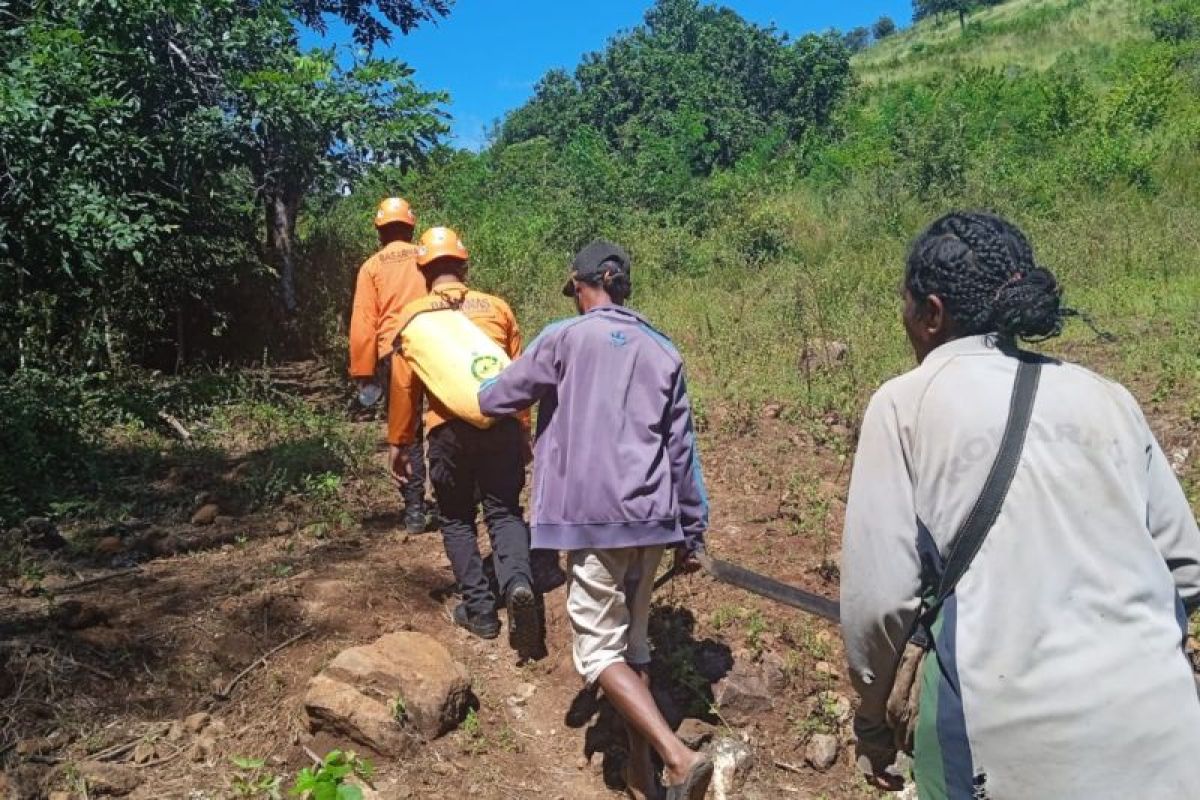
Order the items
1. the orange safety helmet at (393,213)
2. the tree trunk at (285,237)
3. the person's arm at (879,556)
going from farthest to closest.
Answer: the tree trunk at (285,237)
the orange safety helmet at (393,213)
the person's arm at (879,556)

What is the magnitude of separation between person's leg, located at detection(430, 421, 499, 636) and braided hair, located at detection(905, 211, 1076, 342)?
2418mm

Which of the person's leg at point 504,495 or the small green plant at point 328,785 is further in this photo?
the person's leg at point 504,495

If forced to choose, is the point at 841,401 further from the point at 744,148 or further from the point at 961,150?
the point at 744,148

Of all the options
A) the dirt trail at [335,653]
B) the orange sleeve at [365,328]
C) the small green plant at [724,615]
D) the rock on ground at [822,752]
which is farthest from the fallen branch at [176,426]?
the rock on ground at [822,752]

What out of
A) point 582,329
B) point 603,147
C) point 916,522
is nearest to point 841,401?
A: point 582,329

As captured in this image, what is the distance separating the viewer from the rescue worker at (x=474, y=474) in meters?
3.74

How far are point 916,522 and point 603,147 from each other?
18928 mm

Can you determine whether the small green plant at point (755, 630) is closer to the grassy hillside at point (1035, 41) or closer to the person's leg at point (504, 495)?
the person's leg at point (504, 495)

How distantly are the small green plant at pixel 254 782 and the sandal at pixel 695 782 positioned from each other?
118cm

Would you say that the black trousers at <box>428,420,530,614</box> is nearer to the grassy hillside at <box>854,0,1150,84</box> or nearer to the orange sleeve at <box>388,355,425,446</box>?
the orange sleeve at <box>388,355,425,446</box>

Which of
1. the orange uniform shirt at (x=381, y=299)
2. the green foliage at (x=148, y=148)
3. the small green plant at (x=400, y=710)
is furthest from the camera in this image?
the green foliage at (x=148, y=148)

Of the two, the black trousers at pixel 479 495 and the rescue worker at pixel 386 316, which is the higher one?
the rescue worker at pixel 386 316

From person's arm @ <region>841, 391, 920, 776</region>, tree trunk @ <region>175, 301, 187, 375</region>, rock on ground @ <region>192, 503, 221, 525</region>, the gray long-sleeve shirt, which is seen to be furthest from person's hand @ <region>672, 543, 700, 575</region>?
tree trunk @ <region>175, 301, 187, 375</region>

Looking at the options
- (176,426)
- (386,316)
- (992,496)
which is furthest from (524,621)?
(176,426)
